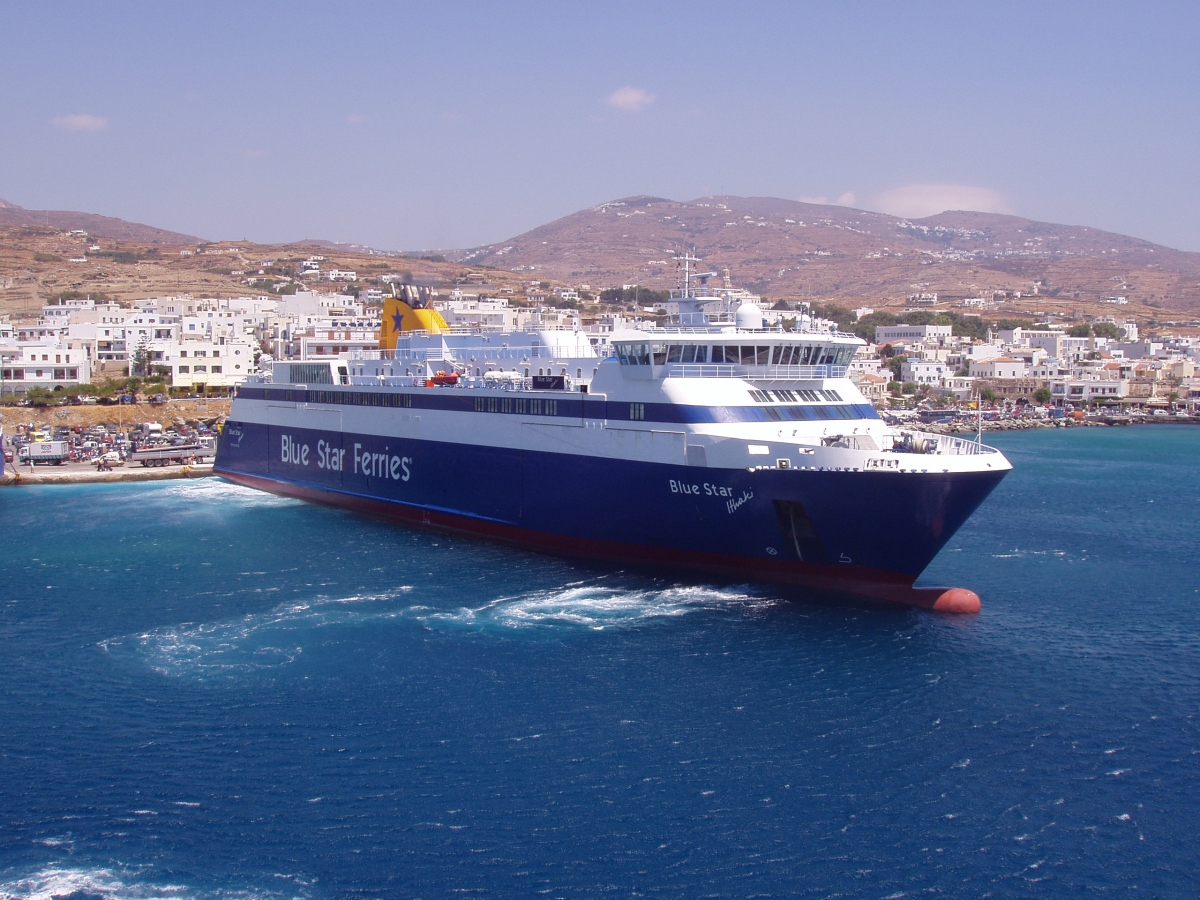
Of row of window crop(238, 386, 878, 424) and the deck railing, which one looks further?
the deck railing

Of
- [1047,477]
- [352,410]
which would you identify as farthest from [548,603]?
[1047,477]

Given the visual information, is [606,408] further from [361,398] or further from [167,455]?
[167,455]

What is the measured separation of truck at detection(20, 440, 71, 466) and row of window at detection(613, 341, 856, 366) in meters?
33.8

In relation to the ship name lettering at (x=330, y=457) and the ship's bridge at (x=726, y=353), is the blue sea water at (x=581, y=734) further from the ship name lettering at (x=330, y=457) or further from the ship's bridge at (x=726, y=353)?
the ship name lettering at (x=330, y=457)

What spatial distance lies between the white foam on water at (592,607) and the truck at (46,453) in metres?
33.1

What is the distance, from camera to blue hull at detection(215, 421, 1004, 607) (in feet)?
67.7

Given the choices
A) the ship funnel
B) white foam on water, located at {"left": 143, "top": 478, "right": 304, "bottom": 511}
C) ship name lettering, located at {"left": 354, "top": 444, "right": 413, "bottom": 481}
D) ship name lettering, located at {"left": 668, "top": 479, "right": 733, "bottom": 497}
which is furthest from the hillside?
ship name lettering, located at {"left": 668, "top": 479, "right": 733, "bottom": 497}

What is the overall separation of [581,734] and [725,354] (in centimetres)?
1176

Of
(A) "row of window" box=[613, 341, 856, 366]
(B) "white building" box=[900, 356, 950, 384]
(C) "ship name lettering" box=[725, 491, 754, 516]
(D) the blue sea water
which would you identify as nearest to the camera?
(D) the blue sea water

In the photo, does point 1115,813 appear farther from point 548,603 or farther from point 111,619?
point 111,619

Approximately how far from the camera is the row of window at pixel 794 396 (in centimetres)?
2403

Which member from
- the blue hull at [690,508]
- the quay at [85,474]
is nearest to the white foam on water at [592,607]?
the blue hull at [690,508]

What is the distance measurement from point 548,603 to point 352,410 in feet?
50.9

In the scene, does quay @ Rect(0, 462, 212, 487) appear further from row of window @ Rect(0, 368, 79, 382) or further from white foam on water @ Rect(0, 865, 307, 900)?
white foam on water @ Rect(0, 865, 307, 900)
